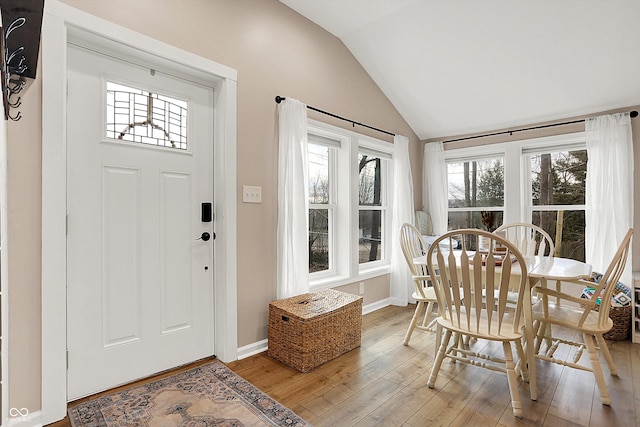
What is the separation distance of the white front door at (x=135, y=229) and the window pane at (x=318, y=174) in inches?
46.8

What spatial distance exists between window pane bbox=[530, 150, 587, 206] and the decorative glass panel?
378 centimetres

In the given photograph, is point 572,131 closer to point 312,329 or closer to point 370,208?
point 370,208

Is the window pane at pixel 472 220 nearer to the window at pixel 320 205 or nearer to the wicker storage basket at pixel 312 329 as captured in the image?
the window at pixel 320 205

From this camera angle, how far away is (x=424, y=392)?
2.02 meters

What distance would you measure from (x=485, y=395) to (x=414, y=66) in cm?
307

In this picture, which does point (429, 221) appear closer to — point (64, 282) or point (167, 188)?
point (167, 188)

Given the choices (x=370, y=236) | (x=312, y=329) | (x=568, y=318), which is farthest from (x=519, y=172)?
(x=312, y=329)

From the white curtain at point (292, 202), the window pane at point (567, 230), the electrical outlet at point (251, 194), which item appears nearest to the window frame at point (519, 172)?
the window pane at point (567, 230)

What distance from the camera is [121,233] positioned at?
2.04 meters

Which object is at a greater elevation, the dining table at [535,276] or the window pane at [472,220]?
the window pane at [472,220]

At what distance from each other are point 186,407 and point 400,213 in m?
2.93

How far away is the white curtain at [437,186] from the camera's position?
4316 millimetres

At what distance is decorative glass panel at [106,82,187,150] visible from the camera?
6.68 ft

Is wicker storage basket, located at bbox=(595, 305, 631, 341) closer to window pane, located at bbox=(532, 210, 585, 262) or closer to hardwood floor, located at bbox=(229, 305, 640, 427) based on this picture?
hardwood floor, located at bbox=(229, 305, 640, 427)
